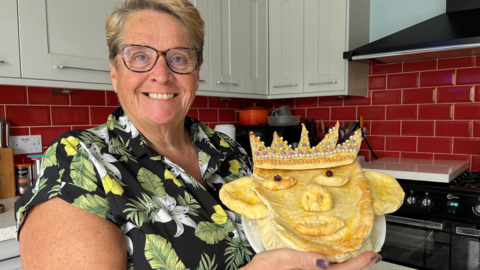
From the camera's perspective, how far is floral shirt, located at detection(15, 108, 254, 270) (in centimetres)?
64

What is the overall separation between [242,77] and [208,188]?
156cm

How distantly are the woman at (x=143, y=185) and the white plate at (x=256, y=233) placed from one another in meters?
0.05

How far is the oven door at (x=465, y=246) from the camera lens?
1.52m

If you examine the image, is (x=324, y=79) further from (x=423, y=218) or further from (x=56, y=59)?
(x=56, y=59)

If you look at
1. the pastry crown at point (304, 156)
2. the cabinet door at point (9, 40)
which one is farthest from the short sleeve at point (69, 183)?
the cabinet door at point (9, 40)

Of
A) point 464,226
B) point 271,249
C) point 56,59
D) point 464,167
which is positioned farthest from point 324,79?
point 271,249

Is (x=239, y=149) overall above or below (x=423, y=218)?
above

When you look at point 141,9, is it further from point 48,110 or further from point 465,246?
point 465,246

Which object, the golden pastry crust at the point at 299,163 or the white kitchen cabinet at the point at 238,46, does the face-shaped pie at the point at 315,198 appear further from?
the white kitchen cabinet at the point at 238,46

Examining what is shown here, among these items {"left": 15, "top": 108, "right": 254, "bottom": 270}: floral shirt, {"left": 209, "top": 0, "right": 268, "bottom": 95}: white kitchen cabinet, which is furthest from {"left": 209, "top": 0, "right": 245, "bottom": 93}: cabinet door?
{"left": 15, "top": 108, "right": 254, "bottom": 270}: floral shirt

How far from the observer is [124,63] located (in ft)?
2.62

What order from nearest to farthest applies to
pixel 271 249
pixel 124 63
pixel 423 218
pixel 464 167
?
1. pixel 271 249
2. pixel 124 63
3. pixel 423 218
4. pixel 464 167

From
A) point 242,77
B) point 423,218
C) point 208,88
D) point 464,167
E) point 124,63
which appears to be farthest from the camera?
point 242,77

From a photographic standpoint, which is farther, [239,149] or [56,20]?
[56,20]
